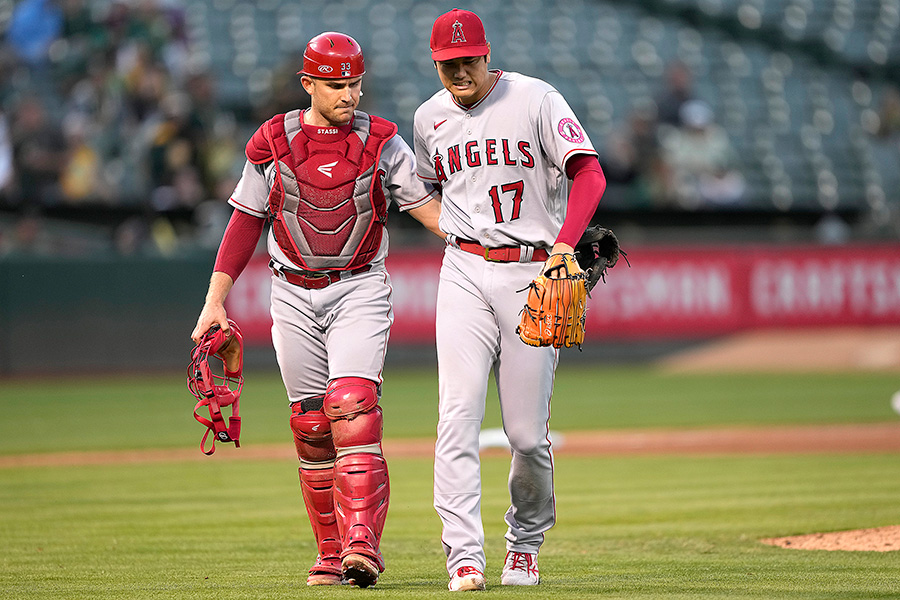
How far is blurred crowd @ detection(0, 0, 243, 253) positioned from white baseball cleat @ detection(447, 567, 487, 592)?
11.8 metres

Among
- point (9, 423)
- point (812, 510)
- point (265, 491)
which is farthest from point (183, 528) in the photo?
point (9, 423)

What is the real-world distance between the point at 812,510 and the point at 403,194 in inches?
139

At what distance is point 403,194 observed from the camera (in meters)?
5.00

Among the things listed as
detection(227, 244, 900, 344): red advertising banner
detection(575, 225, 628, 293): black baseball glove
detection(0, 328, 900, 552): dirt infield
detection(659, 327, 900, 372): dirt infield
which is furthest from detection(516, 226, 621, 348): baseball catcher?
detection(659, 327, 900, 372): dirt infield

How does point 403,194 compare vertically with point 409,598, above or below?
above

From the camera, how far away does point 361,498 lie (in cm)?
463

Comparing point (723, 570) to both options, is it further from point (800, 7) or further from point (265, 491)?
point (800, 7)

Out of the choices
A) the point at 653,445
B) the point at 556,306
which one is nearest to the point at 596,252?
the point at 556,306

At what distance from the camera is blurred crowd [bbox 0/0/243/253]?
1549 cm

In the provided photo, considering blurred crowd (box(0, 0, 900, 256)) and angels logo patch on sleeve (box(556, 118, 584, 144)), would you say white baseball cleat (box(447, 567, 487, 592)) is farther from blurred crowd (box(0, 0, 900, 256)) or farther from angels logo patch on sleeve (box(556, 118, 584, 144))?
blurred crowd (box(0, 0, 900, 256))

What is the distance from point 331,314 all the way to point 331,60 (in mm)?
952

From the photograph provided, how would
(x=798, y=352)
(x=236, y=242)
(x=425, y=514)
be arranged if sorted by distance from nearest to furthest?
(x=236, y=242), (x=425, y=514), (x=798, y=352)

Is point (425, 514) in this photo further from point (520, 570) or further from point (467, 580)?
point (467, 580)

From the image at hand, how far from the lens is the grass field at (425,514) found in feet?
15.6
